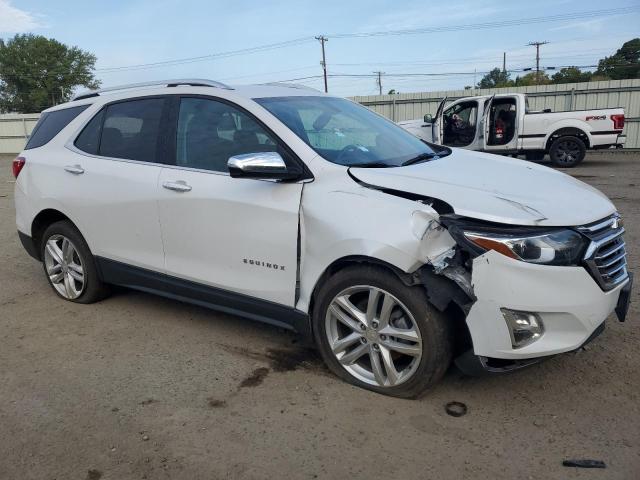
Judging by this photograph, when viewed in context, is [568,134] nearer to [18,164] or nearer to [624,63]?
[18,164]

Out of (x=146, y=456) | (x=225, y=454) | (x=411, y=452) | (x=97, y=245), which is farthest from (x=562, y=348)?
(x=97, y=245)

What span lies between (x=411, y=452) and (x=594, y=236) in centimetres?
147

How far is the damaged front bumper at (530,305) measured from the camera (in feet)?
9.10

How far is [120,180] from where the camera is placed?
4.24 meters

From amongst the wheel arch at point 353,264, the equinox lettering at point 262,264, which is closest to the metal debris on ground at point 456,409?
the wheel arch at point 353,264

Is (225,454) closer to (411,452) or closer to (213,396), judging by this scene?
(213,396)

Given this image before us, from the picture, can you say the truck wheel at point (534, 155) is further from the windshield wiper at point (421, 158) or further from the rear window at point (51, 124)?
the rear window at point (51, 124)

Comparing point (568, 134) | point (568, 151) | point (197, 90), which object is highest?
point (197, 90)

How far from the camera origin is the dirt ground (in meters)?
2.69

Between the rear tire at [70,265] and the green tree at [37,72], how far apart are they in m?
77.7

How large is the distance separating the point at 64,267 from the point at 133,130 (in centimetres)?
147

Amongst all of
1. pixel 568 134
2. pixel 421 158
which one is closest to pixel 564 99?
pixel 568 134

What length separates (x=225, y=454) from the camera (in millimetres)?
2785

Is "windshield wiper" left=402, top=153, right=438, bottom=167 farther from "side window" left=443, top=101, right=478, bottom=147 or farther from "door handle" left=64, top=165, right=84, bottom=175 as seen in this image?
"side window" left=443, top=101, right=478, bottom=147
